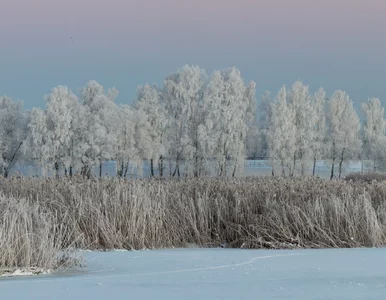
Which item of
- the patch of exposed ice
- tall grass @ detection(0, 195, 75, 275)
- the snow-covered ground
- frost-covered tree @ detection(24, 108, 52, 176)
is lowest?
the snow-covered ground

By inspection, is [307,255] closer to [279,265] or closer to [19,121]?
[279,265]

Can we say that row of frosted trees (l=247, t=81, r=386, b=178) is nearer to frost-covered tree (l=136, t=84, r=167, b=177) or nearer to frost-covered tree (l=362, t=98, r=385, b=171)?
frost-covered tree (l=362, t=98, r=385, b=171)

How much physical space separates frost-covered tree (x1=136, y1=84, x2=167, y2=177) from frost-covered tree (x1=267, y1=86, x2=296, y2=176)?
815 cm

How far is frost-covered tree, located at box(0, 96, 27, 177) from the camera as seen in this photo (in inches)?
2132

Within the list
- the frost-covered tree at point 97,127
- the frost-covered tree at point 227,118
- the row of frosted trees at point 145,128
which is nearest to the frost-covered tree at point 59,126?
the row of frosted trees at point 145,128

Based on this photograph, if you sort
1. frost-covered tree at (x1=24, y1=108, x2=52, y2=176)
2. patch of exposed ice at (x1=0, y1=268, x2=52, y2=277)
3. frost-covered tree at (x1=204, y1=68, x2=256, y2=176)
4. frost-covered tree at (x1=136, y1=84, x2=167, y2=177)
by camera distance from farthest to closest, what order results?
frost-covered tree at (x1=136, y1=84, x2=167, y2=177), frost-covered tree at (x1=204, y1=68, x2=256, y2=176), frost-covered tree at (x1=24, y1=108, x2=52, y2=176), patch of exposed ice at (x1=0, y1=268, x2=52, y2=277)

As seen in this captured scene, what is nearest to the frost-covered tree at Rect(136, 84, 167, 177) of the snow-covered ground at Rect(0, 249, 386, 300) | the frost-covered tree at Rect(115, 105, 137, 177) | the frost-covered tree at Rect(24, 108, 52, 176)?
the frost-covered tree at Rect(115, 105, 137, 177)

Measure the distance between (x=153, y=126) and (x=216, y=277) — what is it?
1916 inches

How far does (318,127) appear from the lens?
64688 mm

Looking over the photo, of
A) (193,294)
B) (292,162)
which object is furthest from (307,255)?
(292,162)

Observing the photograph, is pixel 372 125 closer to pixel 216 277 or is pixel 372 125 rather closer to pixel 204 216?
pixel 204 216

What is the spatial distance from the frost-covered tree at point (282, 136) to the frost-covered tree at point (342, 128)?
20.7 ft

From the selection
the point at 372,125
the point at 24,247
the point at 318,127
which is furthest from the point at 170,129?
the point at 24,247

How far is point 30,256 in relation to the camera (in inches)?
326
